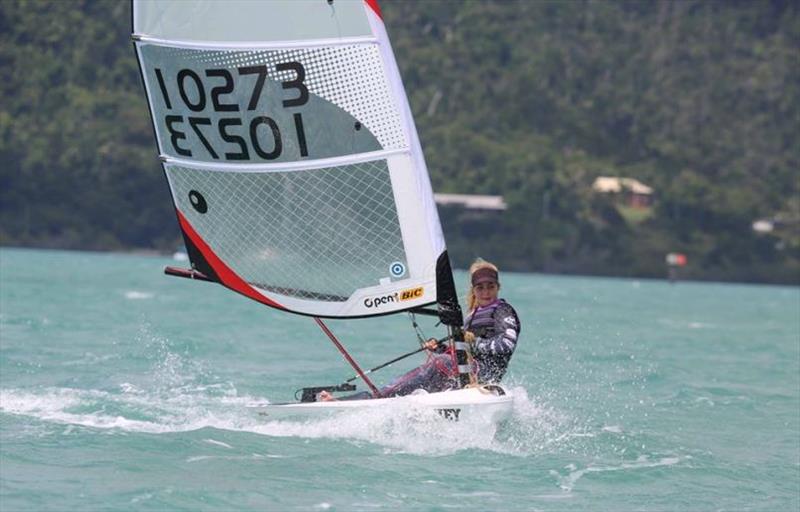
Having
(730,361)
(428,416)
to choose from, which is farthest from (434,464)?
(730,361)

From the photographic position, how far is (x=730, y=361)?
77.9 ft

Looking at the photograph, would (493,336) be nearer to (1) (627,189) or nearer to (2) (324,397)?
(2) (324,397)

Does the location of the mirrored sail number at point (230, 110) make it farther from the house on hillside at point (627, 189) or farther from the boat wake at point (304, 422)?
the house on hillside at point (627, 189)

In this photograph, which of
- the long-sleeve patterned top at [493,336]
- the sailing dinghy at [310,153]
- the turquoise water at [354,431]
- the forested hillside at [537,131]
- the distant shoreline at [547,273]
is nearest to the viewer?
the turquoise water at [354,431]

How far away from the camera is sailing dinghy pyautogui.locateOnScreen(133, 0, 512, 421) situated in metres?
11.8

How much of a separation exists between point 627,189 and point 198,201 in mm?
76856

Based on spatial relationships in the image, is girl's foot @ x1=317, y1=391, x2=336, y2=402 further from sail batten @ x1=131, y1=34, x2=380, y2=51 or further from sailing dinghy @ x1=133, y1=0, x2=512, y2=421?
sail batten @ x1=131, y1=34, x2=380, y2=51

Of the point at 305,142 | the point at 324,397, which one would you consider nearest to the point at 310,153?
the point at 305,142

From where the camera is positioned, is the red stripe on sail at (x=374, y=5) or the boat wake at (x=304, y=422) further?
the boat wake at (x=304, y=422)

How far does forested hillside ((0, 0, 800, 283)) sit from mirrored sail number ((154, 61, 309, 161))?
65869 millimetres

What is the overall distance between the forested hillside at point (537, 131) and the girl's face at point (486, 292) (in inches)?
2590

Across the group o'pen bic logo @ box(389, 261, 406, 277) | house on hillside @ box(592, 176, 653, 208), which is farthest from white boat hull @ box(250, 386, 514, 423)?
house on hillside @ box(592, 176, 653, 208)

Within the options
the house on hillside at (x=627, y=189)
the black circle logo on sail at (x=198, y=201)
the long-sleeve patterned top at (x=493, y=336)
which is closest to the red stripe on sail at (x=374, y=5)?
the black circle logo on sail at (x=198, y=201)

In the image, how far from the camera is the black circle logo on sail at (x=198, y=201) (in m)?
12.4
